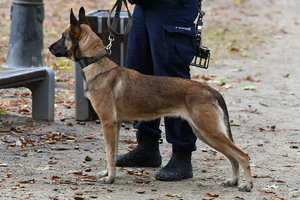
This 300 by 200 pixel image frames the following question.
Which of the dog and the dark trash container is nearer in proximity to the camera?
the dog

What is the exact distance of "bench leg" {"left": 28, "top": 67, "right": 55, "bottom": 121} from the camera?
6.57 m

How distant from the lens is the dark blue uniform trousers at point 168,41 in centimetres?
475

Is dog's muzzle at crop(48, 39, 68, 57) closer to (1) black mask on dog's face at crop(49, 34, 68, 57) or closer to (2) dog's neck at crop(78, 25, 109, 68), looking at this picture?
(1) black mask on dog's face at crop(49, 34, 68, 57)

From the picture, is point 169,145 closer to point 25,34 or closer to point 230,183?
point 230,183

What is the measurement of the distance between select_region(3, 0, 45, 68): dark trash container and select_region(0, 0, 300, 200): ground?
0.67 metres

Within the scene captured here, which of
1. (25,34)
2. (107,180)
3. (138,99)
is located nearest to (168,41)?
(138,99)

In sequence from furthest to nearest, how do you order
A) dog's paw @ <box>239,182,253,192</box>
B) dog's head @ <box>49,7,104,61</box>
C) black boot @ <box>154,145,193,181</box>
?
1. black boot @ <box>154,145,193,181</box>
2. dog's head @ <box>49,7,104,61</box>
3. dog's paw @ <box>239,182,253,192</box>

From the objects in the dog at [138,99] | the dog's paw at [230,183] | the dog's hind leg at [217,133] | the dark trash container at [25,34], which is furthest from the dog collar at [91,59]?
the dark trash container at [25,34]

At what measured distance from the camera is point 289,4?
21.8 metres

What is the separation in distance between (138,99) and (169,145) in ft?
5.59

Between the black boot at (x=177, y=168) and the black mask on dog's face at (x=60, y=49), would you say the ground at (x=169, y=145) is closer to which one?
the black boot at (x=177, y=168)

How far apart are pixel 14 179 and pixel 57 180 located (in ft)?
1.26

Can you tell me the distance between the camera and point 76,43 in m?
4.68

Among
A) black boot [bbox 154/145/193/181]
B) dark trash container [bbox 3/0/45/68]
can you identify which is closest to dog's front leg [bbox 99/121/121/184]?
black boot [bbox 154/145/193/181]
